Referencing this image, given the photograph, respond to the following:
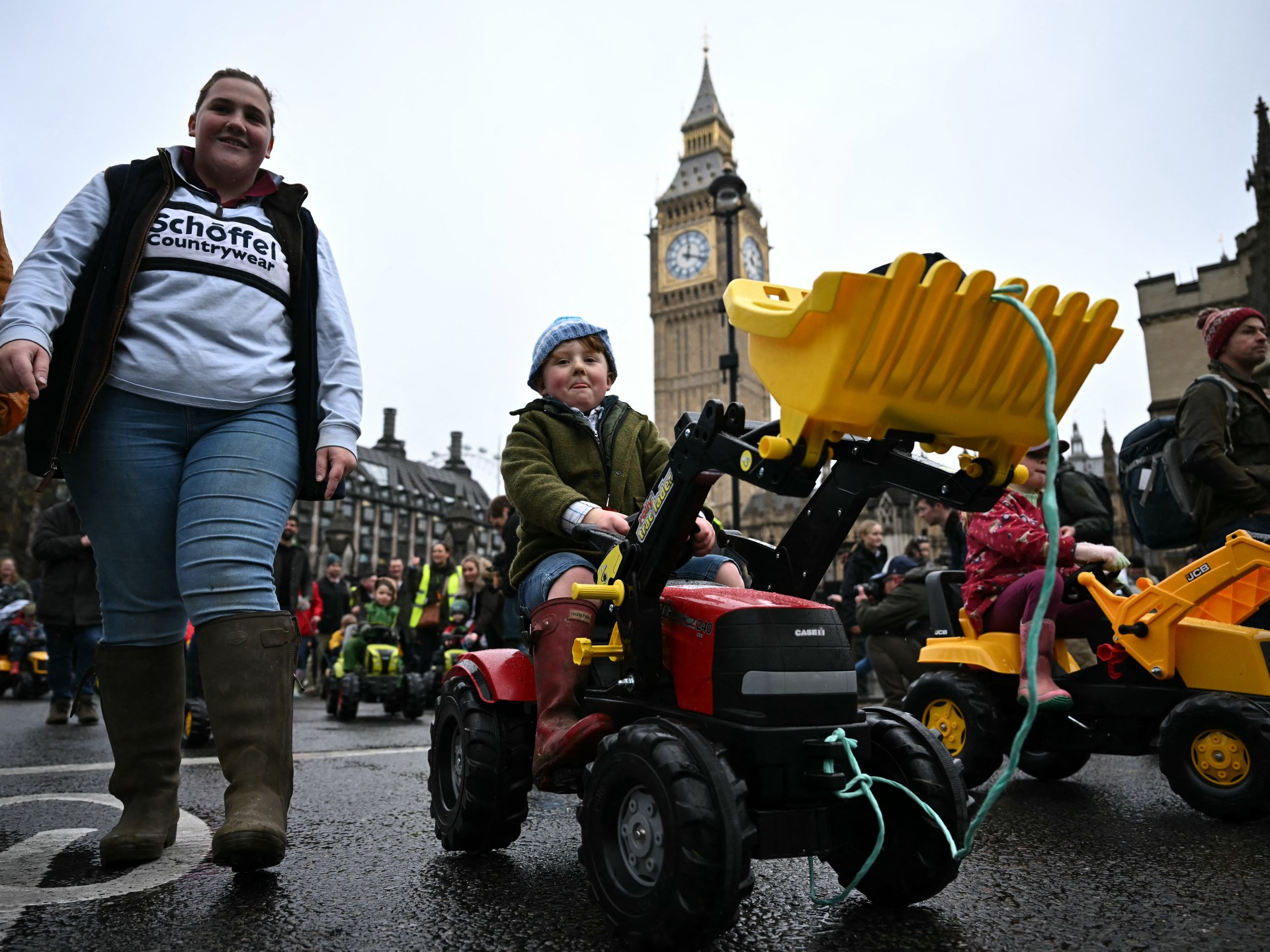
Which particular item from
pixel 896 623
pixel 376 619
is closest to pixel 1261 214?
pixel 896 623

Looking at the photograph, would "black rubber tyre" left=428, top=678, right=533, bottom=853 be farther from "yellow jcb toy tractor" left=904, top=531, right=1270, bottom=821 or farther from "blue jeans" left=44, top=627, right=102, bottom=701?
"blue jeans" left=44, top=627, right=102, bottom=701

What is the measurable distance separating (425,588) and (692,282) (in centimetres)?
9442

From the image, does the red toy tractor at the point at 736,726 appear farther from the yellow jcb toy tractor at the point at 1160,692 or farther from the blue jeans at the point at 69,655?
the blue jeans at the point at 69,655

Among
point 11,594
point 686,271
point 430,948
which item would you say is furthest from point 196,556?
point 686,271

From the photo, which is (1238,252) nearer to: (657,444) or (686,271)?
(657,444)

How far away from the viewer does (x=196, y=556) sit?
7.84 ft

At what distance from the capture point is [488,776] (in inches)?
98.3

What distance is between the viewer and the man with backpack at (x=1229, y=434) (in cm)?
422

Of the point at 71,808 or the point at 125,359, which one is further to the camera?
the point at 71,808

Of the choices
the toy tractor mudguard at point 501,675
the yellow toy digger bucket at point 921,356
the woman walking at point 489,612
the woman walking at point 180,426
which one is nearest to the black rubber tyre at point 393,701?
the woman walking at point 489,612

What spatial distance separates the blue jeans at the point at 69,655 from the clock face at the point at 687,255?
96506mm

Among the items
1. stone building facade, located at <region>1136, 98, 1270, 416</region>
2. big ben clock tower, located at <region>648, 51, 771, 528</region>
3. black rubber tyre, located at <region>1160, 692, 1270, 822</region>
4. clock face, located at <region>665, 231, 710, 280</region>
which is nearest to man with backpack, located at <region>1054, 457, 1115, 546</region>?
black rubber tyre, located at <region>1160, 692, 1270, 822</region>

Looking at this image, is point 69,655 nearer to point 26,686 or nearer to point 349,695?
point 349,695

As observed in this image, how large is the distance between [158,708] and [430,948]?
127cm
